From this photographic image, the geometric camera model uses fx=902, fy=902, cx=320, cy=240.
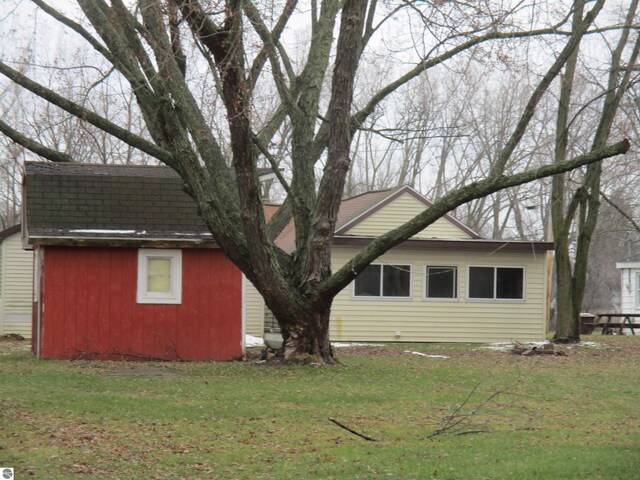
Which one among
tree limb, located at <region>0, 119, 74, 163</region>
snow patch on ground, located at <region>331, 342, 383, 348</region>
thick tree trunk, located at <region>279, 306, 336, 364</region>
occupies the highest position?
tree limb, located at <region>0, 119, 74, 163</region>

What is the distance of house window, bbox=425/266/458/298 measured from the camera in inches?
1057

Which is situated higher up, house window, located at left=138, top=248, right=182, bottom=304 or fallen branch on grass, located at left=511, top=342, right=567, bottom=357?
house window, located at left=138, top=248, right=182, bottom=304

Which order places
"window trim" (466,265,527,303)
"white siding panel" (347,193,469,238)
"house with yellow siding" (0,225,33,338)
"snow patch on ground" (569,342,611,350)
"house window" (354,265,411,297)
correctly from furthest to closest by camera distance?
"house with yellow siding" (0,225,33,338)
"white siding panel" (347,193,469,238)
"window trim" (466,265,527,303)
"house window" (354,265,411,297)
"snow patch on ground" (569,342,611,350)

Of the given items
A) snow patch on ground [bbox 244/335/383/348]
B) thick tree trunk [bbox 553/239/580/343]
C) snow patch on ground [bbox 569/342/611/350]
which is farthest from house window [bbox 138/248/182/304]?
thick tree trunk [bbox 553/239/580/343]

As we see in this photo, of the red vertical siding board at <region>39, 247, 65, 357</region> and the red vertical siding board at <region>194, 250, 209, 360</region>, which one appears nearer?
the red vertical siding board at <region>39, 247, 65, 357</region>

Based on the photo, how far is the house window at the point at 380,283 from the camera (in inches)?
1047

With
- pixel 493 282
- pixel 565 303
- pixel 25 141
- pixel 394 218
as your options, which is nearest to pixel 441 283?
pixel 493 282

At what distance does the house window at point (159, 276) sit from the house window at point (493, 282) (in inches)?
450

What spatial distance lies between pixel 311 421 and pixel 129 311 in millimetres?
8200

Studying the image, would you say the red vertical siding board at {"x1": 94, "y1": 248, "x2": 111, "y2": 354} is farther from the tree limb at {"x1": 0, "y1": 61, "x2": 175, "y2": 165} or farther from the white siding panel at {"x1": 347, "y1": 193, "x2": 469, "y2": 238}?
the white siding panel at {"x1": 347, "y1": 193, "x2": 469, "y2": 238}

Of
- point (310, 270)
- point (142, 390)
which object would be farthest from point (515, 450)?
point (310, 270)

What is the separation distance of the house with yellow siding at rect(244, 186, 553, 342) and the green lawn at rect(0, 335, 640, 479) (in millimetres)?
9411

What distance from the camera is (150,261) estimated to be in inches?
723

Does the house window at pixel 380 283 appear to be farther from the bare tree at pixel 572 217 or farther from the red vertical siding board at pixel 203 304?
the red vertical siding board at pixel 203 304
